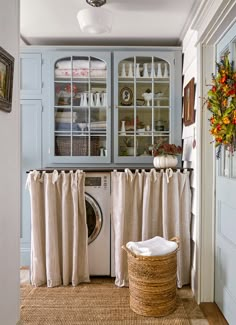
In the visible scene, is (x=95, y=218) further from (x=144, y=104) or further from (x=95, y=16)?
(x=95, y=16)

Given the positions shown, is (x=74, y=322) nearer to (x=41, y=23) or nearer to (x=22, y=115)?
(x=22, y=115)

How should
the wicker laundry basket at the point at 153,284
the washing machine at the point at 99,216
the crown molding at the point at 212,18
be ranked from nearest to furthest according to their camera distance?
the crown molding at the point at 212,18
the wicker laundry basket at the point at 153,284
the washing machine at the point at 99,216

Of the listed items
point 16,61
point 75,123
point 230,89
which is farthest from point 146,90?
point 16,61

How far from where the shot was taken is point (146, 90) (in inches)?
135

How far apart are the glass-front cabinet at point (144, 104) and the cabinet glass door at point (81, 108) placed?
0.51 feet

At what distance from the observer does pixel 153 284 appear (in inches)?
93.8

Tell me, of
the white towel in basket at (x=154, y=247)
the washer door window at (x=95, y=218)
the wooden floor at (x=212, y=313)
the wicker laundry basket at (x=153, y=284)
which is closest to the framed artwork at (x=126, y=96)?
the washer door window at (x=95, y=218)

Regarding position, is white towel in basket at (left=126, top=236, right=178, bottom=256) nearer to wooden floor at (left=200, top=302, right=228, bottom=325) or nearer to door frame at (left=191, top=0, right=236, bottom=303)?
door frame at (left=191, top=0, right=236, bottom=303)

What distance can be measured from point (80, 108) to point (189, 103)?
3.96 feet

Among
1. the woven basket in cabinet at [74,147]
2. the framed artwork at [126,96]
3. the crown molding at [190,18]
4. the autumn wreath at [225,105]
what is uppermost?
the crown molding at [190,18]

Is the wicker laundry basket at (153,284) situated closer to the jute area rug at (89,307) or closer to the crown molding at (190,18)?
the jute area rug at (89,307)

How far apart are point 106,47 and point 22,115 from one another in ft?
3.90

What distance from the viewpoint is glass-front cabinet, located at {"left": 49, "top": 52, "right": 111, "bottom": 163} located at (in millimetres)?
3381

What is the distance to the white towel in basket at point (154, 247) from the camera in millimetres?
2438
